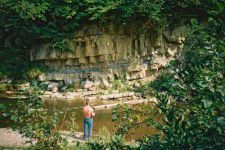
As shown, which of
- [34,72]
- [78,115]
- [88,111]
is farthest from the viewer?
[34,72]

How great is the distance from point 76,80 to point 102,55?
2.34 meters

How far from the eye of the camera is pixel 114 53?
79.6 feet

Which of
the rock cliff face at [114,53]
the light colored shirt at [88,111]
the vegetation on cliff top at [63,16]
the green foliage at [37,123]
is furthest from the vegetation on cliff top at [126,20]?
the light colored shirt at [88,111]

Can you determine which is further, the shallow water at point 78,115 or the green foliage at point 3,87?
the green foliage at point 3,87

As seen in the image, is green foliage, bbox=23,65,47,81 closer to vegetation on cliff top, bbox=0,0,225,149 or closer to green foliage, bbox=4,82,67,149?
vegetation on cliff top, bbox=0,0,225,149

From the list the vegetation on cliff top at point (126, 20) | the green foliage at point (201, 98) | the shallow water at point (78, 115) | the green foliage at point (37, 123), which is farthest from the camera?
the shallow water at point (78, 115)

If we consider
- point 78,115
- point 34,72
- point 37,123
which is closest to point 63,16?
point 34,72

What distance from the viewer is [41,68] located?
25.0 meters

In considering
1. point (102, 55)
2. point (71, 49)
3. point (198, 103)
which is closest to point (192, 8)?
point (102, 55)

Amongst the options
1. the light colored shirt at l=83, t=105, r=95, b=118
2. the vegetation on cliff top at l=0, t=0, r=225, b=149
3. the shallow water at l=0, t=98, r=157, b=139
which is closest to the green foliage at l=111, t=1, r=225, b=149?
the vegetation on cliff top at l=0, t=0, r=225, b=149

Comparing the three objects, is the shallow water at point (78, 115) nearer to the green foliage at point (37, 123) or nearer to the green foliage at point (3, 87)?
the green foliage at point (3, 87)

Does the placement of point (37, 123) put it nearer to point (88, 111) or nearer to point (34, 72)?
point (88, 111)

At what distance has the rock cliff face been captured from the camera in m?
24.0

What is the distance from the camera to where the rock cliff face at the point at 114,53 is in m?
24.0
